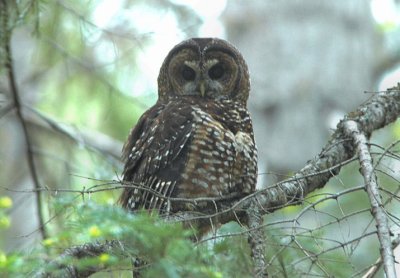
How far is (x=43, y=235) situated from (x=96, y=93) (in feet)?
7.20

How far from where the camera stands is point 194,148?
4176mm

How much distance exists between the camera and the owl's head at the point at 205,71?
4824mm

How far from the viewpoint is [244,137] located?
172 inches

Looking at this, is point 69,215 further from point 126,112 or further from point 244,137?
point 126,112

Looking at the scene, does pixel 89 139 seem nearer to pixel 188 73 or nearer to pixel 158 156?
pixel 188 73

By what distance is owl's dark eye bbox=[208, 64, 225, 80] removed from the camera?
4889 millimetres

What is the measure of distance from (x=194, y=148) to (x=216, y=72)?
92 cm

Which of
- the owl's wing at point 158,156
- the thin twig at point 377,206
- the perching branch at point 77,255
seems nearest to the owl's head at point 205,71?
the owl's wing at point 158,156

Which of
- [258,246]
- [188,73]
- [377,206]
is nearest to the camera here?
[377,206]

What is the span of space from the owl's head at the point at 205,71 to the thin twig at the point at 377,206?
154cm

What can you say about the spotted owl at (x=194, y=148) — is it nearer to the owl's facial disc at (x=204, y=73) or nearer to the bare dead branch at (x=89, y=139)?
the owl's facial disc at (x=204, y=73)

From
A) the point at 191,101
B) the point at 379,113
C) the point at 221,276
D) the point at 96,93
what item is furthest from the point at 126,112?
the point at 221,276

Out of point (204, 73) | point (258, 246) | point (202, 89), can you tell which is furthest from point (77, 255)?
point (204, 73)

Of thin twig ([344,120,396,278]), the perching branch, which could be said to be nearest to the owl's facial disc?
thin twig ([344,120,396,278])
